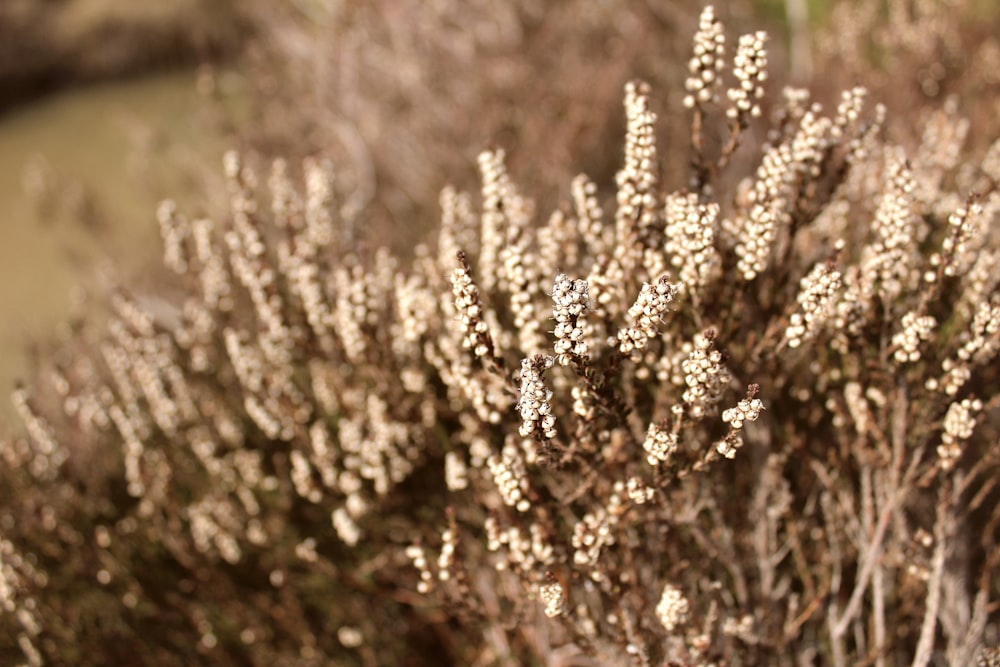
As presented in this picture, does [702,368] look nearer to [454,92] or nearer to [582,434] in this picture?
[582,434]

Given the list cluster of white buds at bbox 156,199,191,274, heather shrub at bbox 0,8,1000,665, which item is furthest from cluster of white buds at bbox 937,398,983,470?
cluster of white buds at bbox 156,199,191,274

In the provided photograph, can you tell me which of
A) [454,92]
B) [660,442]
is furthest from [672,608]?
[454,92]

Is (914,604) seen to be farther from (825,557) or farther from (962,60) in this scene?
(962,60)

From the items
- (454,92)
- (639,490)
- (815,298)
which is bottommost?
(639,490)

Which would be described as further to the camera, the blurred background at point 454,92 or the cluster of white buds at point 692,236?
the blurred background at point 454,92

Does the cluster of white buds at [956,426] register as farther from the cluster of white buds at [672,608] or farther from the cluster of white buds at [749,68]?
the cluster of white buds at [749,68]

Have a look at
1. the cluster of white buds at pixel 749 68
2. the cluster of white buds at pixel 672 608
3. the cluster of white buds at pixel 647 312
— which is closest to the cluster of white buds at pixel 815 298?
the cluster of white buds at pixel 647 312

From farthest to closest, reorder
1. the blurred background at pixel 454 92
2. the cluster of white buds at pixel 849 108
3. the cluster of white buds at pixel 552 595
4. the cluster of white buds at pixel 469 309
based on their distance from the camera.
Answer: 1. the blurred background at pixel 454 92
2. the cluster of white buds at pixel 849 108
3. the cluster of white buds at pixel 552 595
4. the cluster of white buds at pixel 469 309
